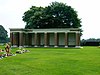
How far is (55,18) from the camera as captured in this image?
269 ft

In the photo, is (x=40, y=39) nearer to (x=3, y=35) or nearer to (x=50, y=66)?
(x=50, y=66)

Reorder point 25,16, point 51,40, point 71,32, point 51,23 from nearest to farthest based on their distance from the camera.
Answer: point 71,32 → point 51,40 → point 51,23 → point 25,16

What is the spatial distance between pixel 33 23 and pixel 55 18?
676cm

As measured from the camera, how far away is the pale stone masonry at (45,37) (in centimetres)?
7212

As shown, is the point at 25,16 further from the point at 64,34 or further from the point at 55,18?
the point at 64,34

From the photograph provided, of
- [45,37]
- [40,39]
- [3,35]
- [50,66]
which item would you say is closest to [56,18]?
[40,39]

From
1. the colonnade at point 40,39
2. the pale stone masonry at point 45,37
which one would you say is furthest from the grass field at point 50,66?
the colonnade at point 40,39

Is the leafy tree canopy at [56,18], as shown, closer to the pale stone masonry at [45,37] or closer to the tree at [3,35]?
the pale stone masonry at [45,37]

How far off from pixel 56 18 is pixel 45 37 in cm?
1051

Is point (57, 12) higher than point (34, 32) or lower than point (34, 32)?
higher

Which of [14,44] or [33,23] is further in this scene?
[33,23]

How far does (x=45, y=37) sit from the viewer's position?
73562mm

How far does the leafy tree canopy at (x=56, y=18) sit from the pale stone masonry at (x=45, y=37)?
5.94m

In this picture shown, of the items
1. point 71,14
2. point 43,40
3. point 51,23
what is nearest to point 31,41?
point 43,40
